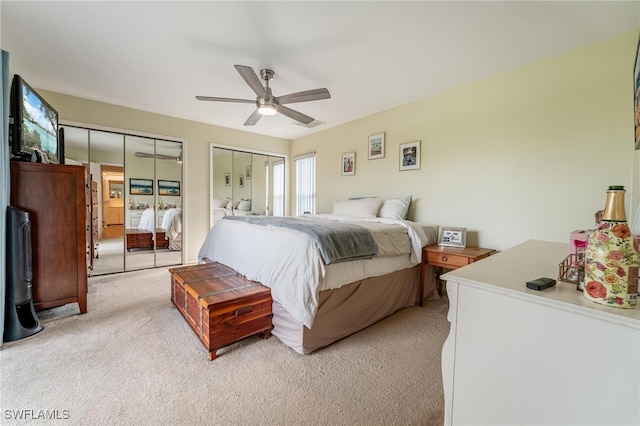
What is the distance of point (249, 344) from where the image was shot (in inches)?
78.8

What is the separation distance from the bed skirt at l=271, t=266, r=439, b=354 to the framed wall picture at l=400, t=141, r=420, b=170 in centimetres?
148

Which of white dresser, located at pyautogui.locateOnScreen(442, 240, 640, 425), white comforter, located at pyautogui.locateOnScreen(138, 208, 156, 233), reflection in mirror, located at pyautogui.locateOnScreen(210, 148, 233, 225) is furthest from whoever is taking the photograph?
reflection in mirror, located at pyautogui.locateOnScreen(210, 148, 233, 225)

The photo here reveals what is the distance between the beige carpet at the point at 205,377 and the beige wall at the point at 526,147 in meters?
1.41

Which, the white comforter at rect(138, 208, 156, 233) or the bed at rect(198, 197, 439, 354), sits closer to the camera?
the bed at rect(198, 197, 439, 354)

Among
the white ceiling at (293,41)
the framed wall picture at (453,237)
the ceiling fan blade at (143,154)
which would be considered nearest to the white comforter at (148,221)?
the ceiling fan blade at (143,154)

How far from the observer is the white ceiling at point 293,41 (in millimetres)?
1839

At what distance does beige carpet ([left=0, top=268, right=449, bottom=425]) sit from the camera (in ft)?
4.45

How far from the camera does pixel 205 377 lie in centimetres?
163

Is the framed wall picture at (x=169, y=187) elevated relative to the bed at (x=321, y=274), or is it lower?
elevated

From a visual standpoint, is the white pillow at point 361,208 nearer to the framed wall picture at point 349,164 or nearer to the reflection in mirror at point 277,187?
the framed wall picture at point 349,164

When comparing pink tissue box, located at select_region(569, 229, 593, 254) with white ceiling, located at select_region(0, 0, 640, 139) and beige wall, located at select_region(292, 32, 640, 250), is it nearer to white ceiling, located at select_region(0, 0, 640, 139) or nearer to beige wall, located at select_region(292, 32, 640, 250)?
beige wall, located at select_region(292, 32, 640, 250)

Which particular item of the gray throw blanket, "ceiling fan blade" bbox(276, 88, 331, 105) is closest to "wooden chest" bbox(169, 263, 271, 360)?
the gray throw blanket

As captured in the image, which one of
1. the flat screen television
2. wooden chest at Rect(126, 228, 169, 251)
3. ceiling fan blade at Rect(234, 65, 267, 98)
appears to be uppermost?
ceiling fan blade at Rect(234, 65, 267, 98)

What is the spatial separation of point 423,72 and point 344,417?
3015 millimetres
